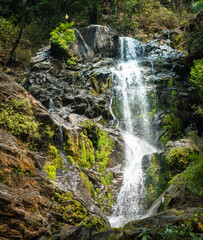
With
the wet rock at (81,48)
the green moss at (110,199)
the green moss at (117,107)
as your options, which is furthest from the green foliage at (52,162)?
the wet rock at (81,48)

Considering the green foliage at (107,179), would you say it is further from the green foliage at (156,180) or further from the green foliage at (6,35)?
the green foliage at (6,35)

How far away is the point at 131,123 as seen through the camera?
1357 cm

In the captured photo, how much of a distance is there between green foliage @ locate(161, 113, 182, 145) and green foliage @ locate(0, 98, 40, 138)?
801 cm

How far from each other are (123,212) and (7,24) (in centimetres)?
1864

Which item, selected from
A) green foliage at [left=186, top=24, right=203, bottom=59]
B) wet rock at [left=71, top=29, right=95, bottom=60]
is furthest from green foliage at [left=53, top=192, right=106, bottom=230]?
wet rock at [left=71, top=29, right=95, bottom=60]

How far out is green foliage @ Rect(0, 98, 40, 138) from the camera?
559 cm

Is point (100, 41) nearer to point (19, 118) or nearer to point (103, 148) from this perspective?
point (103, 148)

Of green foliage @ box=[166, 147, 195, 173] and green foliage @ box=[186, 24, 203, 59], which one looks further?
green foliage @ box=[186, 24, 203, 59]

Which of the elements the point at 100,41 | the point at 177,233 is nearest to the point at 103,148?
the point at 177,233

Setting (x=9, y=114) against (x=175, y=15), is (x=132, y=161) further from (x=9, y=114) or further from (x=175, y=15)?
(x=175, y=15)

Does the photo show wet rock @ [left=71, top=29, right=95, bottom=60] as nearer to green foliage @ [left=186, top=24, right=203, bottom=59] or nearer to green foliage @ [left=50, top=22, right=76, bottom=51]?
green foliage @ [left=50, top=22, right=76, bottom=51]

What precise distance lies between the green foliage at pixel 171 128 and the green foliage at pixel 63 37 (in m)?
9.78

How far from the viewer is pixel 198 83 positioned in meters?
10.2

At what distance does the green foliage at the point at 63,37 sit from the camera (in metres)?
15.6
